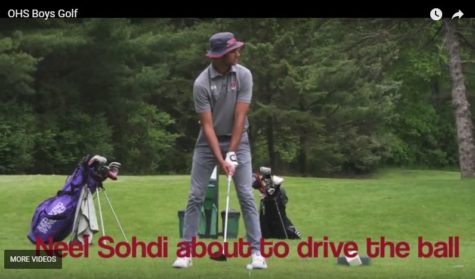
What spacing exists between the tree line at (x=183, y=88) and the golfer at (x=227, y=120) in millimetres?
16448

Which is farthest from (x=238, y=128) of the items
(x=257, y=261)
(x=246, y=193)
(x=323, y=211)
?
(x=323, y=211)

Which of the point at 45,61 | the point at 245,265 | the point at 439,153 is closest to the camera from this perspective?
the point at 245,265

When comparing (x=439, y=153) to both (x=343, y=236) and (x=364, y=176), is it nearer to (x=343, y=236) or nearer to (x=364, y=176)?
→ (x=364, y=176)

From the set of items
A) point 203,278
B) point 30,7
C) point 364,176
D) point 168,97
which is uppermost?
point 168,97

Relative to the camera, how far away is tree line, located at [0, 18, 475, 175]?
2697cm

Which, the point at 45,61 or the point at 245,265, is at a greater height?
the point at 45,61

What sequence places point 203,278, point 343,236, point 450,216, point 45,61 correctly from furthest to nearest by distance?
point 45,61
point 450,216
point 343,236
point 203,278

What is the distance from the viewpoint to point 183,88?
3834cm

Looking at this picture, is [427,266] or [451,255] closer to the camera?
[427,266]

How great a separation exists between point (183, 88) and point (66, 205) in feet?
95.4

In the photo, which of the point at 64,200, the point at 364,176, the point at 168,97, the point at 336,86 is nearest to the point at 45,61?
the point at 168,97

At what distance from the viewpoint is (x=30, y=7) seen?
269 inches

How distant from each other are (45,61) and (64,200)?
949 inches

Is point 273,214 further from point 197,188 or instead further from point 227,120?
point 227,120
